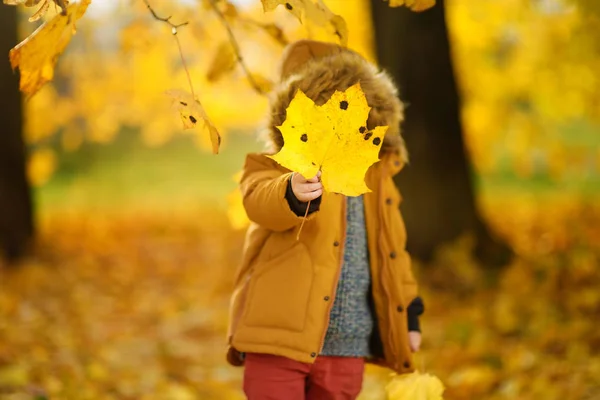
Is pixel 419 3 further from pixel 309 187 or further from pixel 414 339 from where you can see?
pixel 414 339

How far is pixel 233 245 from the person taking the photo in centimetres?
904

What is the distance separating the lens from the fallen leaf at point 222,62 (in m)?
2.83

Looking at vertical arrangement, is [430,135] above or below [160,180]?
below

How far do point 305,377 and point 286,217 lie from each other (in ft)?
1.96

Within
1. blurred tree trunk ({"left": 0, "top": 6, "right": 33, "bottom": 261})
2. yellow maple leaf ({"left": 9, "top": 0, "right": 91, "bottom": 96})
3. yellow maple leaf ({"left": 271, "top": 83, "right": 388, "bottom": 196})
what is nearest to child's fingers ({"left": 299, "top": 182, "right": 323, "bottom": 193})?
yellow maple leaf ({"left": 271, "top": 83, "right": 388, "bottom": 196})

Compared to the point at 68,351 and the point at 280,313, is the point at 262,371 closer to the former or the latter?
the point at 280,313

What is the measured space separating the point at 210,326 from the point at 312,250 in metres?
3.24

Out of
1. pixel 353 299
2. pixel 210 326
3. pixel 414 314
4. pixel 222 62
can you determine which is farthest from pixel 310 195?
pixel 210 326

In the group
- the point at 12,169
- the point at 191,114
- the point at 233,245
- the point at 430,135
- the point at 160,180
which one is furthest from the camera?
the point at 160,180

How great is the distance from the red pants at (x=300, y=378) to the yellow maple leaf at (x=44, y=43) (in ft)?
3.56

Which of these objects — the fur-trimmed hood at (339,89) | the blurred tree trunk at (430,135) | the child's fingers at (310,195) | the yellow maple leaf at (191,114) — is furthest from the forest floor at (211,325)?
the yellow maple leaf at (191,114)

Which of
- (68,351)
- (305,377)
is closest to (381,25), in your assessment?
(68,351)

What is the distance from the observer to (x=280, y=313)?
2.06m

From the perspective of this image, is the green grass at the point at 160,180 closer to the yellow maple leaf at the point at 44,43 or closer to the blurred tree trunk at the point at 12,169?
the blurred tree trunk at the point at 12,169
